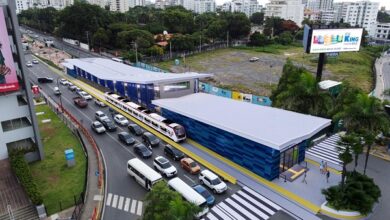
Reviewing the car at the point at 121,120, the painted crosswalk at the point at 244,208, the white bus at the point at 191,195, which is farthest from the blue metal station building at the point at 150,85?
the painted crosswalk at the point at 244,208

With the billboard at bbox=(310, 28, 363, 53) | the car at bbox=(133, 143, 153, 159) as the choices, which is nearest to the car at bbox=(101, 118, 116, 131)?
the car at bbox=(133, 143, 153, 159)

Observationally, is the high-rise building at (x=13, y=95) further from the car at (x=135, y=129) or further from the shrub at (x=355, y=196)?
the shrub at (x=355, y=196)

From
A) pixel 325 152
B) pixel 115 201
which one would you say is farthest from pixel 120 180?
pixel 325 152

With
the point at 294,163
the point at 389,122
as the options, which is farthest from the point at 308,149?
the point at 389,122

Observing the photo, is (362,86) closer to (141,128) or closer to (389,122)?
(389,122)

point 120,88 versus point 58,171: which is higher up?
point 120,88

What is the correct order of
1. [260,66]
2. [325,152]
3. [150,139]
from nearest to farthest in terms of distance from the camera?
[325,152] → [150,139] → [260,66]

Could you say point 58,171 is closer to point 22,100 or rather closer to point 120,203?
point 22,100
